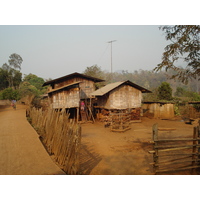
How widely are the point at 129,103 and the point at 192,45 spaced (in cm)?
1079

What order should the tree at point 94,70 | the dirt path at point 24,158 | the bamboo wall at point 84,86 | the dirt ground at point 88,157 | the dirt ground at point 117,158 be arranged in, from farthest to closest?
the tree at point 94,70 < the bamboo wall at point 84,86 < the dirt ground at point 117,158 < the dirt ground at point 88,157 < the dirt path at point 24,158

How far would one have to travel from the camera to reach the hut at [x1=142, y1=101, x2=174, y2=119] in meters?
18.5

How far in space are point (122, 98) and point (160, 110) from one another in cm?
641

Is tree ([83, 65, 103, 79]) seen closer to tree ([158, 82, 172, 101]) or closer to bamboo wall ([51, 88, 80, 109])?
tree ([158, 82, 172, 101])

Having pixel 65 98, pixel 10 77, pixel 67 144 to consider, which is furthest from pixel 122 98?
pixel 10 77

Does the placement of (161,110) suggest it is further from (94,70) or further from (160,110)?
(94,70)

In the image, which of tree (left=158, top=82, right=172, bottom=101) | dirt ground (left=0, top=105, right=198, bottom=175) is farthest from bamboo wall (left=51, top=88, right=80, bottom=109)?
tree (left=158, top=82, right=172, bottom=101)

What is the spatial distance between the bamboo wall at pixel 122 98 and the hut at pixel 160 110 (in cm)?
369

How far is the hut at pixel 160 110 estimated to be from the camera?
18.5 meters

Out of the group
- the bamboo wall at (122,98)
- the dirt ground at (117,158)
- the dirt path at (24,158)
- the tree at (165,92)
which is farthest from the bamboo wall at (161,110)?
the dirt path at (24,158)

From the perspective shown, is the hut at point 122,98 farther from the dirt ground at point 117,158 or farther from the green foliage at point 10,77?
the green foliage at point 10,77

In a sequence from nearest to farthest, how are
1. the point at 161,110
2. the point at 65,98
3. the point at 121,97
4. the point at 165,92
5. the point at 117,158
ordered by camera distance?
1. the point at 117,158
2. the point at 65,98
3. the point at 121,97
4. the point at 161,110
5. the point at 165,92

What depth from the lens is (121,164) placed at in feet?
20.4

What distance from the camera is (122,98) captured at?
15859 millimetres
